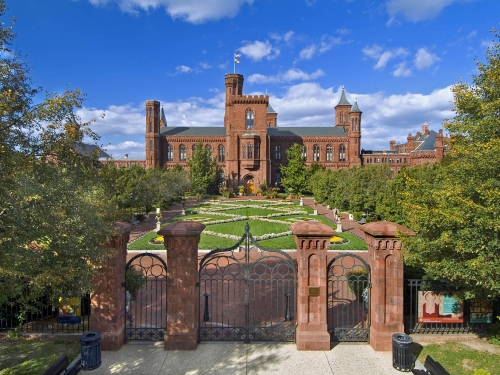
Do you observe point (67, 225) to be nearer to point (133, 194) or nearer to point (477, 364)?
point (477, 364)

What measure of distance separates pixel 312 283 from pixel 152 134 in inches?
2355

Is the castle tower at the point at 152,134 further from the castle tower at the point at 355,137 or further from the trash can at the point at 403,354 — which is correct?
the trash can at the point at 403,354

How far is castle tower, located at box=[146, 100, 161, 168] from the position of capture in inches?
2447

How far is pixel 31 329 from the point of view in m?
8.26

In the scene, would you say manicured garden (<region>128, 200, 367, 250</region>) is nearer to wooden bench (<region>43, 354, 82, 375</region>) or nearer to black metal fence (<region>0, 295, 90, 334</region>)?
black metal fence (<region>0, 295, 90, 334</region>)

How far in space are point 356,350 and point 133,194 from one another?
66.4ft

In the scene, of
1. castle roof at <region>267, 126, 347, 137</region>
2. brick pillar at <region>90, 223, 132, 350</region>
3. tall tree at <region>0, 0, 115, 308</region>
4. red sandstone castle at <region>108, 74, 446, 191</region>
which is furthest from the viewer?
castle roof at <region>267, 126, 347, 137</region>

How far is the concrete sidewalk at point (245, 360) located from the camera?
260 inches

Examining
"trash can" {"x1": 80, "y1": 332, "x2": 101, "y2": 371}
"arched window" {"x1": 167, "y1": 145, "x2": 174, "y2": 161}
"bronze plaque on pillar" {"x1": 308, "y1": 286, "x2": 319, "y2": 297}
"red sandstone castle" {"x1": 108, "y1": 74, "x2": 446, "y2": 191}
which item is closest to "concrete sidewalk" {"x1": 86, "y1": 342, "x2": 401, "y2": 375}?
"trash can" {"x1": 80, "y1": 332, "x2": 101, "y2": 371}

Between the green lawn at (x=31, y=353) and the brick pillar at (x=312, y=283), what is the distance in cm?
490

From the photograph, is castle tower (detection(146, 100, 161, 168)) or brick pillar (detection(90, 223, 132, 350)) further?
castle tower (detection(146, 100, 161, 168))

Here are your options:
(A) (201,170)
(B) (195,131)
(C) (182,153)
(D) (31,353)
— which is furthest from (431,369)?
(B) (195,131)

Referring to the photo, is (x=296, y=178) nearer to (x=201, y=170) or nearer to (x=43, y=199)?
(x=201, y=170)

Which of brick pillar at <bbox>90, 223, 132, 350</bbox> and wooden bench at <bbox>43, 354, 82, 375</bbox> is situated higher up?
brick pillar at <bbox>90, 223, 132, 350</bbox>
